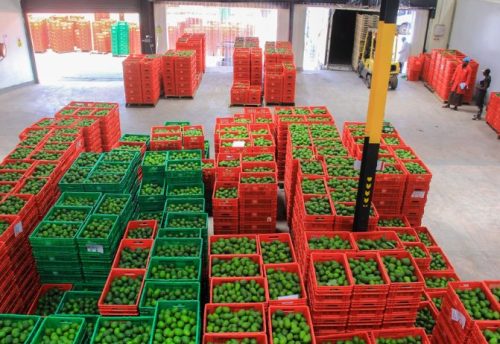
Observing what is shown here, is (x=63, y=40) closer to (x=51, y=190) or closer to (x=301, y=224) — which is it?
(x=51, y=190)

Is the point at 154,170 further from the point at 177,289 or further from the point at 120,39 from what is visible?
the point at 120,39

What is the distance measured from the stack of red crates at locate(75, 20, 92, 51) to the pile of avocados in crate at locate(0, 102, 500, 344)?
16.7 meters

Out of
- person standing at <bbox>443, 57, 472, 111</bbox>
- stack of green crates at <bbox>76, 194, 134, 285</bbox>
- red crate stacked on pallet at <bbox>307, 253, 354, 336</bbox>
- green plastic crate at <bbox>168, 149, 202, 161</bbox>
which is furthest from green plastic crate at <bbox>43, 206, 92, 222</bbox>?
person standing at <bbox>443, 57, 472, 111</bbox>

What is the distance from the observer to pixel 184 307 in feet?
15.0

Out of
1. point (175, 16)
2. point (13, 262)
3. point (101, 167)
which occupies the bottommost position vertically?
point (13, 262)

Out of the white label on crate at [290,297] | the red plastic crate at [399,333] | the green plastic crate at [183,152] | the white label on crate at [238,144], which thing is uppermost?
the white label on crate at [238,144]

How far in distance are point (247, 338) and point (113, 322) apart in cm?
142

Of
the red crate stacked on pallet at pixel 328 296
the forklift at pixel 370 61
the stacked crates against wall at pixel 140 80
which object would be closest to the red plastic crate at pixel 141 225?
the red crate stacked on pallet at pixel 328 296

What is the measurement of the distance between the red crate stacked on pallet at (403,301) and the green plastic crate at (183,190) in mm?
3354

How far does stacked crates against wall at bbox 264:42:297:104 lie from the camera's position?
Result: 47.6ft

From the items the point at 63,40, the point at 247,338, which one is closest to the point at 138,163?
the point at 247,338

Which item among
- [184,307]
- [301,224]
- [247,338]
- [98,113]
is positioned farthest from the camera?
[98,113]

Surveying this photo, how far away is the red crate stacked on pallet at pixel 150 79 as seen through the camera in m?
14.3

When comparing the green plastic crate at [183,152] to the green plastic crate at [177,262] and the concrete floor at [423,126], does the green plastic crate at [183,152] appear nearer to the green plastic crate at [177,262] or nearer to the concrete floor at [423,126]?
the green plastic crate at [177,262]
